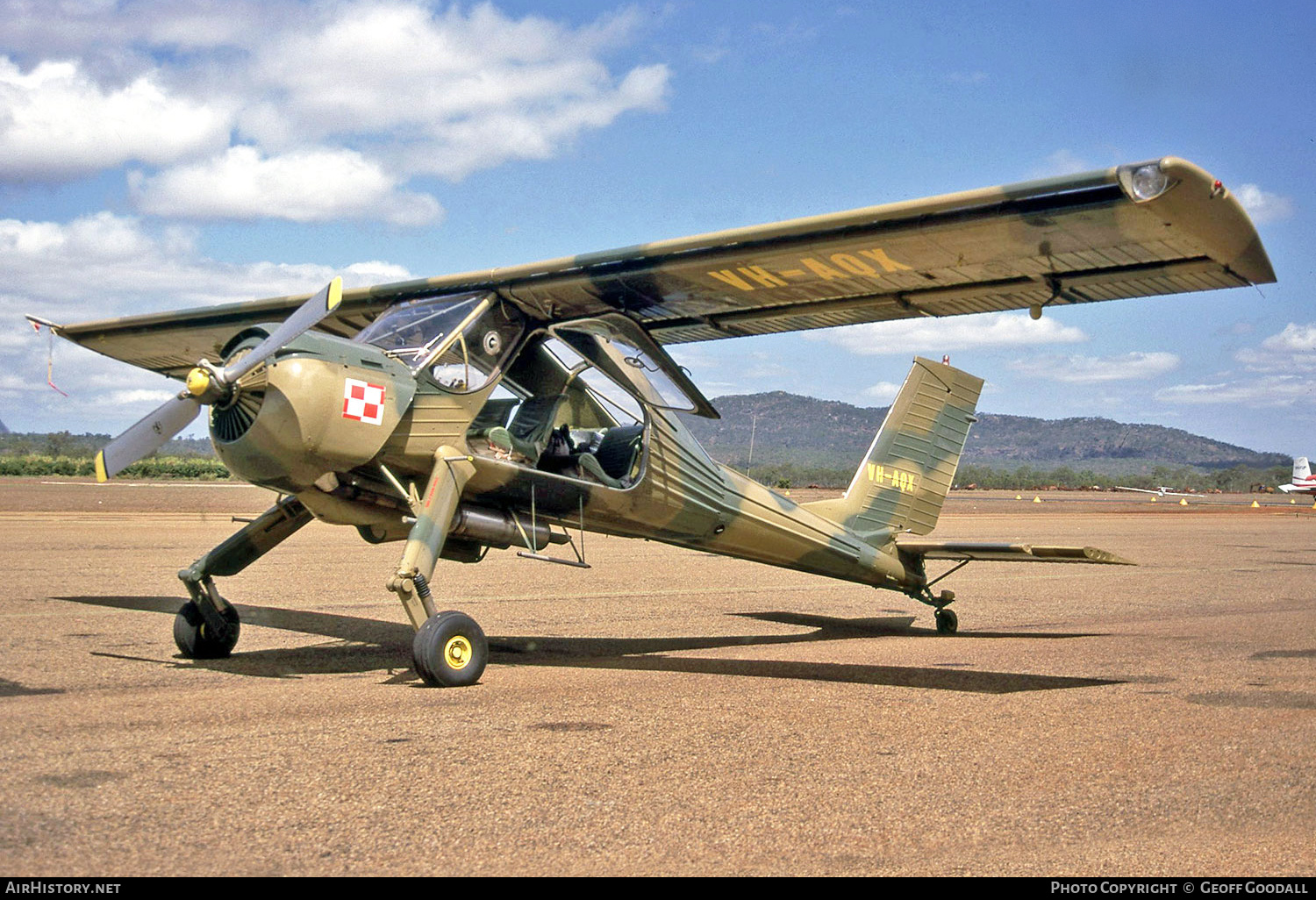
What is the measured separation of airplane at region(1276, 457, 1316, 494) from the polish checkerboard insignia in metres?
88.0

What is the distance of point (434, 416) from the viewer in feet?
28.8

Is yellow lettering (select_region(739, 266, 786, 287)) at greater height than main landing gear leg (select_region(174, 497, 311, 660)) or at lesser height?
greater

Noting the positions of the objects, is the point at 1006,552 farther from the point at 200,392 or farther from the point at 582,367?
the point at 200,392

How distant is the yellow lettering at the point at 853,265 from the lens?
8672mm

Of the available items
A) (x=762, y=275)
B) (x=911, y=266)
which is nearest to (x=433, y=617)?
(x=762, y=275)

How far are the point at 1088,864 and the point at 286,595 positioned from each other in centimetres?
1216

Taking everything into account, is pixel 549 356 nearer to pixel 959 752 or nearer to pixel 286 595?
pixel 959 752

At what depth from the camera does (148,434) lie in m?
8.50

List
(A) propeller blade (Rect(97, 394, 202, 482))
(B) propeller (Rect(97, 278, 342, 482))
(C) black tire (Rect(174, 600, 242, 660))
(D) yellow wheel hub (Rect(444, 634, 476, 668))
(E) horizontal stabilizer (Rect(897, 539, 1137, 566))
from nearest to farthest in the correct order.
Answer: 1. (B) propeller (Rect(97, 278, 342, 482))
2. (D) yellow wheel hub (Rect(444, 634, 476, 668))
3. (A) propeller blade (Rect(97, 394, 202, 482))
4. (C) black tire (Rect(174, 600, 242, 660))
5. (E) horizontal stabilizer (Rect(897, 539, 1137, 566))

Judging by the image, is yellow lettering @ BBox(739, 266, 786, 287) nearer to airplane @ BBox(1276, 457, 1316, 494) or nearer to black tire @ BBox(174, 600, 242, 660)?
black tire @ BBox(174, 600, 242, 660)

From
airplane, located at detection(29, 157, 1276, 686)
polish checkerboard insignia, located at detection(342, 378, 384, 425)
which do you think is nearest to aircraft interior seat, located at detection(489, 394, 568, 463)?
airplane, located at detection(29, 157, 1276, 686)

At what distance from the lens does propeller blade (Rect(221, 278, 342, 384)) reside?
25.0 ft

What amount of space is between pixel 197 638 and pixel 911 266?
673 centimetres
